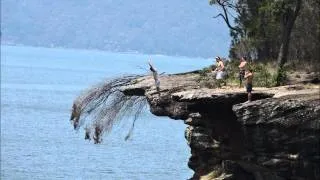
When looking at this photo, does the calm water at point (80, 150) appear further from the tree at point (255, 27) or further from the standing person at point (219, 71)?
the tree at point (255, 27)

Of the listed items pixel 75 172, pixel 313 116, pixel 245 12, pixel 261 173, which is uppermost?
pixel 245 12

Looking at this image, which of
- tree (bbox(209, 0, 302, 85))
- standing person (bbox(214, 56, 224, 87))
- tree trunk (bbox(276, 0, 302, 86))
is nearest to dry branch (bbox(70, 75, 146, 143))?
standing person (bbox(214, 56, 224, 87))

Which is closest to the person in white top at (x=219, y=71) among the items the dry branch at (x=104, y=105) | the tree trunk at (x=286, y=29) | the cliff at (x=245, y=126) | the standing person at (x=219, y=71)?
the standing person at (x=219, y=71)

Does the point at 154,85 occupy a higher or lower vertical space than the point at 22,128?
higher

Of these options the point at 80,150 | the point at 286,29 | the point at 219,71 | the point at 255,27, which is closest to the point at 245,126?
the point at 219,71

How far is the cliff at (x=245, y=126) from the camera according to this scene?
87.2 feet

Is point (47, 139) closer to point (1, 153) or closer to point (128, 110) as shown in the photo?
point (1, 153)

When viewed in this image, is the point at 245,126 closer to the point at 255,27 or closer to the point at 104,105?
the point at 104,105

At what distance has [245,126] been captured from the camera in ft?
91.0

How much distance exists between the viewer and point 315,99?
27.0m

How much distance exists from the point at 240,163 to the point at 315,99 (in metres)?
3.99

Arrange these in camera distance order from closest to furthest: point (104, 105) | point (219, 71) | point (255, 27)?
point (219, 71), point (104, 105), point (255, 27)

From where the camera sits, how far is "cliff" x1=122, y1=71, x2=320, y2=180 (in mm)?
26578

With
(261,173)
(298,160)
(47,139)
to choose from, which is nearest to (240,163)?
(261,173)
